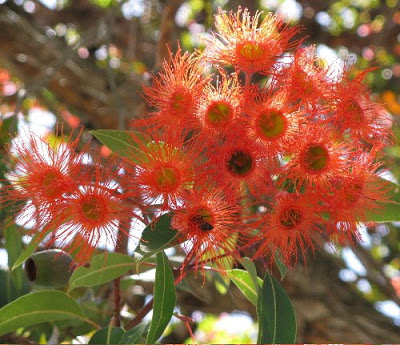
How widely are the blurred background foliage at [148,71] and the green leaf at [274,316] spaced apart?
0.76 meters

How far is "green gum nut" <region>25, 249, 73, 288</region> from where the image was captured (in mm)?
1798

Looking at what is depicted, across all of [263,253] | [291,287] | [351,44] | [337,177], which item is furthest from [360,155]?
[351,44]

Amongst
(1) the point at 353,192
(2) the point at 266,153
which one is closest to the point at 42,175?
(2) the point at 266,153

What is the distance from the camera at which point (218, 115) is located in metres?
1.46

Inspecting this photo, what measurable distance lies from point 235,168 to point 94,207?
348mm

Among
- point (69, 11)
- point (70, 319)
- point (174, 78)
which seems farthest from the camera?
point (69, 11)

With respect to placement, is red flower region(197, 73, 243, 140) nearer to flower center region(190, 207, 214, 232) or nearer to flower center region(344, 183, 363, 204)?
flower center region(190, 207, 214, 232)

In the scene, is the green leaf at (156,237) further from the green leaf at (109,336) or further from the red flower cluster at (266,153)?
the green leaf at (109,336)

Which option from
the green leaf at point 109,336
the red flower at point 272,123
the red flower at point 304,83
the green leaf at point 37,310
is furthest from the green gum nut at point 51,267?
the red flower at point 304,83

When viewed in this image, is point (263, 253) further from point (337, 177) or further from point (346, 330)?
point (346, 330)

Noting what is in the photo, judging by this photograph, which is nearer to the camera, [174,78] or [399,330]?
[174,78]

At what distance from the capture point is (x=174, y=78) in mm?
1574

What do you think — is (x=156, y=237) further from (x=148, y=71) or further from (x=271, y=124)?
(x=148, y=71)

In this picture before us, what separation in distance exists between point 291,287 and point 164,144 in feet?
5.94
